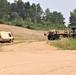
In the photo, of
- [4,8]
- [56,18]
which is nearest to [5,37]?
[4,8]

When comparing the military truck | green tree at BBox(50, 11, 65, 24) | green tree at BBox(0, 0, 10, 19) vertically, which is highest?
green tree at BBox(0, 0, 10, 19)

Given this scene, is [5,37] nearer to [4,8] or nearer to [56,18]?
[4,8]

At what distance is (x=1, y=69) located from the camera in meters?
13.9

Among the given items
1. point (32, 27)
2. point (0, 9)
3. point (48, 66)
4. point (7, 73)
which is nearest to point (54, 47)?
point (48, 66)

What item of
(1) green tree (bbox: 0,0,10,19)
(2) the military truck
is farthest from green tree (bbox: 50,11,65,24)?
(2) the military truck

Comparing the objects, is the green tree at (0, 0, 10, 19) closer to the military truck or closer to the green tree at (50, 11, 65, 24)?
the green tree at (50, 11, 65, 24)

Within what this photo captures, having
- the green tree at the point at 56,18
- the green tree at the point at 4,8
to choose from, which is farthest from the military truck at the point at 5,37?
the green tree at the point at 56,18

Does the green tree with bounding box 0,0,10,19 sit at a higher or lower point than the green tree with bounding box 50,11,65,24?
higher

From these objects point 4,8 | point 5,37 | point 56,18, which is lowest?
point 5,37

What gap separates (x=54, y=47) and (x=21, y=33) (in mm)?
37818

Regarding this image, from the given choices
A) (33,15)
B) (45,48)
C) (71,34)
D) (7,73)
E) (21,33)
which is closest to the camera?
(7,73)

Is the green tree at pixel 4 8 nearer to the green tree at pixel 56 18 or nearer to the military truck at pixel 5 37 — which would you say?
the green tree at pixel 56 18

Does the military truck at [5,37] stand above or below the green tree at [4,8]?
below

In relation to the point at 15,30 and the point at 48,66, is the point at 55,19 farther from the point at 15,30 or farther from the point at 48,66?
the point at 48,66
